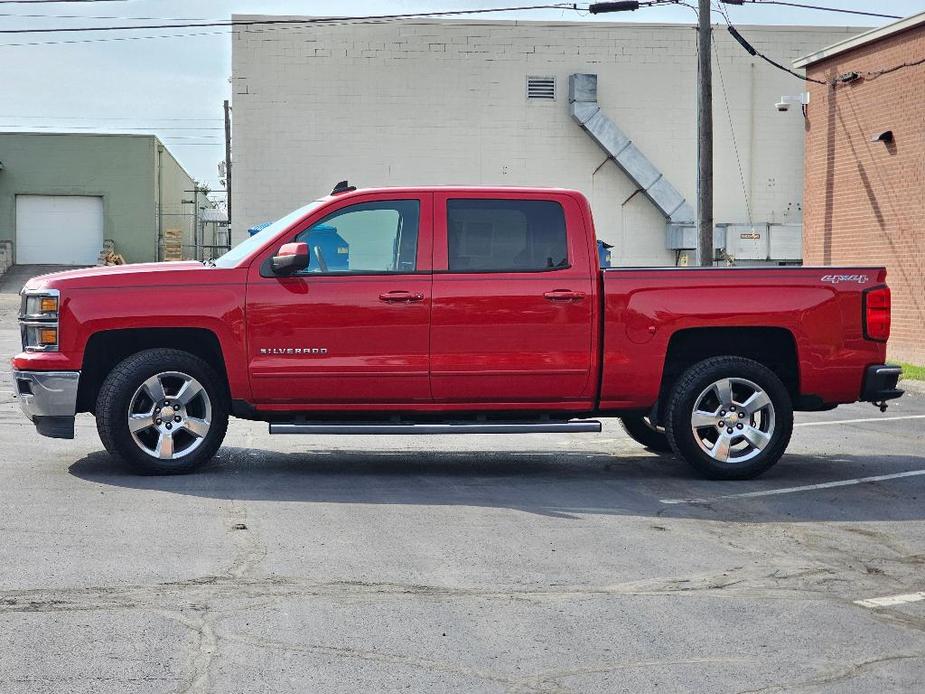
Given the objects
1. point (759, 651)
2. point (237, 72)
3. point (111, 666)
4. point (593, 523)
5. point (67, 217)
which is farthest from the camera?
point (67, 217)

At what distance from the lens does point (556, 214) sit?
9383 mm

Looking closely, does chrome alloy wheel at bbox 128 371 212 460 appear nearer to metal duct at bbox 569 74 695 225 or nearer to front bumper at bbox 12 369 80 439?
front bumper at bbox 12 369 80 439

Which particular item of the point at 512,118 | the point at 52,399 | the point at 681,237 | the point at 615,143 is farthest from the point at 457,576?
the point at 512,118

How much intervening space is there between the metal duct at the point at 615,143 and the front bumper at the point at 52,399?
2580cm

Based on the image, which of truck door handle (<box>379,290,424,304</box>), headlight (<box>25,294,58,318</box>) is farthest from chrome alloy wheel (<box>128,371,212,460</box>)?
truck door handle (<box>379,290,424,304</box>)

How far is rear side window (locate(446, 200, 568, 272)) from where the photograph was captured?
30.2 feet

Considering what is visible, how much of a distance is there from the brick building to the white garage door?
32565 millimetres

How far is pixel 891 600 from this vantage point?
5.82 m

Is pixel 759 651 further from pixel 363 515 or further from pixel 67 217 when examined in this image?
pixel 67 217

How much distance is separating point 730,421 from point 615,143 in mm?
24892

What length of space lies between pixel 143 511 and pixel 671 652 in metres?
3.86

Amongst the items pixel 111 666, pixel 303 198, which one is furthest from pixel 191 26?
pixel 111 666

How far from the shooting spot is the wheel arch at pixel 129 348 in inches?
361

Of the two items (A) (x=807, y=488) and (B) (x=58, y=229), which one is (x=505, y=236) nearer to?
(A) (x=807, y=488)
